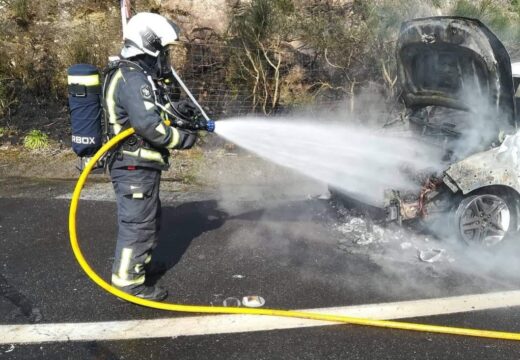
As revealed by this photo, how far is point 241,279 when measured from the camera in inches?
173

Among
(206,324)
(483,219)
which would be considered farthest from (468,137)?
(206,324)

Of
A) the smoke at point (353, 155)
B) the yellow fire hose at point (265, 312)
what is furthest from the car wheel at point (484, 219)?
the yellow fire hose at point (265, 312)

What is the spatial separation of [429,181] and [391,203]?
0.40m

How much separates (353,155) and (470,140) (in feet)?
3.66

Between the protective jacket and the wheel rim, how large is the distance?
260cm

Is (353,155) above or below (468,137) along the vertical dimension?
below

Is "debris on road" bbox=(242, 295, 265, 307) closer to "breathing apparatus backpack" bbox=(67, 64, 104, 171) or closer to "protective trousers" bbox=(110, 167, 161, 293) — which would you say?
"protective trousers" bbox=(110, 167, 161, 293)

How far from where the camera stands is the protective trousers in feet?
13.0

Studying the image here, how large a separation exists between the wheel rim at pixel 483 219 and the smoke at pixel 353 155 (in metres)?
0.47

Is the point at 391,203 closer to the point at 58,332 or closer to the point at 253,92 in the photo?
the point at 58,332

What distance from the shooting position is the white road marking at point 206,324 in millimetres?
3537

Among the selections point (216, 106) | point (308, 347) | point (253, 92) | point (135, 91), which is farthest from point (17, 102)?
point (308, 347)

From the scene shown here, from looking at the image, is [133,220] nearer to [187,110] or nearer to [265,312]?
[187,110]

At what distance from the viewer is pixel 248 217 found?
5.86m
